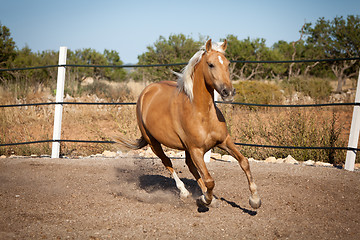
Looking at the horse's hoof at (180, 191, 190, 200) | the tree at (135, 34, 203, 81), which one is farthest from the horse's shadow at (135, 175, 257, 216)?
the tree at (135, 34, 203, 81)

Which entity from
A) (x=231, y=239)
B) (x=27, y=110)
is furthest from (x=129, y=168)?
(x=27, y=110)

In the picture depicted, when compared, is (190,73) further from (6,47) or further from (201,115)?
(6,47)

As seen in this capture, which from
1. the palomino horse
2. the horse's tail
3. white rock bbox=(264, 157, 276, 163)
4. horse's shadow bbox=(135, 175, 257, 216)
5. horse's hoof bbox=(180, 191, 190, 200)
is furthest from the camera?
white rock bbox=(264, 157, 276, 163)

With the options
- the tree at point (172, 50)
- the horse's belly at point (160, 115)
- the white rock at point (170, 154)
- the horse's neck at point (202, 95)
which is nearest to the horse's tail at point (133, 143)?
the horse's belly at point (160, 115)

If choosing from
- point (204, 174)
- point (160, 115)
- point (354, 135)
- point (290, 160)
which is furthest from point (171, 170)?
point (354, 135)

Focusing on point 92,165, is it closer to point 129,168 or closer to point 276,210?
point 129,168

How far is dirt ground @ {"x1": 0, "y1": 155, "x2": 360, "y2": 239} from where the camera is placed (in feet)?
11.2

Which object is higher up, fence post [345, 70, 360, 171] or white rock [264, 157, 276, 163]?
fence post [345, 70, 360, 171]

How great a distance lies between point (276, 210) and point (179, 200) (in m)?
1.30

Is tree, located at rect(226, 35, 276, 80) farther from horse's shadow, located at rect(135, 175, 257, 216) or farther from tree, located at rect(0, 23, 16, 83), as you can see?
horse's shadow, located at rect(135, 175, 257, 216)

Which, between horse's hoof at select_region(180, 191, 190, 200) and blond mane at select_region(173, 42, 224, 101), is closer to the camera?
blond mane at select_region(173, 42, 224, 101)

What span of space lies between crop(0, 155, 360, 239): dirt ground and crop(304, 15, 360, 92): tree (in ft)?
74.0

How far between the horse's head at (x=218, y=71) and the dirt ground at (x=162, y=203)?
1400mm

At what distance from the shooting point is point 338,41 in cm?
2641
